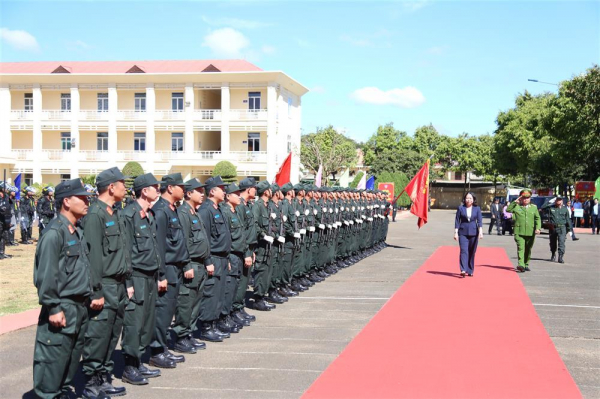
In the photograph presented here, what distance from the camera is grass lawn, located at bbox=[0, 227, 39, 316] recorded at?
10691 millimetres

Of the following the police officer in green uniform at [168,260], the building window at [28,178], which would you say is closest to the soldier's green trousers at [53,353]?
Answer: the police officer in green uniform at [168,260]

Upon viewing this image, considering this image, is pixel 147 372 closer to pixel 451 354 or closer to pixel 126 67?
pixel 451 354

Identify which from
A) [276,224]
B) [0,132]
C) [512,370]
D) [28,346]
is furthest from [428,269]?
[0,132]

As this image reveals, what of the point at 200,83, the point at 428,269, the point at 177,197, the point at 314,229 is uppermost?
the point at 200,83

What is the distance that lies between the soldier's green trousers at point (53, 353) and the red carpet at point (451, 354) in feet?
7.21

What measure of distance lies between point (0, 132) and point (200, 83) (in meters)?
17.2

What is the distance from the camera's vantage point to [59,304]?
528 centimetres

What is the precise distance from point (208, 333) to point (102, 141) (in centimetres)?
4881

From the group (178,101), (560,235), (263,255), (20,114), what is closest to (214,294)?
(263,255)

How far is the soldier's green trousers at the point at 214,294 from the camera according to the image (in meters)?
8.38

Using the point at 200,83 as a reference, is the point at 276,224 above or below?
below

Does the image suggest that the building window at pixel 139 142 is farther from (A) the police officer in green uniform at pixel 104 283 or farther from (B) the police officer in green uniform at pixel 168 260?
(A) the police officer in green uniform at pixel 104 283

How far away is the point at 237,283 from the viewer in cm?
916

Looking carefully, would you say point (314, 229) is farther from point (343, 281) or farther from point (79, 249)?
point (79, 249)
